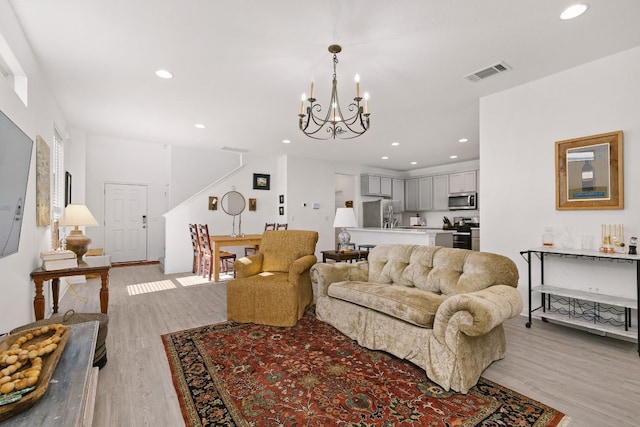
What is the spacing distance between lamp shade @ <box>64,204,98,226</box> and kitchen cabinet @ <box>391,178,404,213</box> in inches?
283

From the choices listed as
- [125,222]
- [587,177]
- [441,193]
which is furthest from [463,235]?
[125,222]

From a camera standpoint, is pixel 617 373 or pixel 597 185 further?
pixel 597 185

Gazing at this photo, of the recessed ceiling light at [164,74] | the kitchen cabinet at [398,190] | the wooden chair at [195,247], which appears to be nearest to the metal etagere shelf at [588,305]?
the recessed ceiling light at [164,74]

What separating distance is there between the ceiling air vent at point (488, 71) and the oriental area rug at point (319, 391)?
→ 9.17 feet

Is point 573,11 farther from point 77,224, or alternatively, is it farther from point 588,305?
point 77,224

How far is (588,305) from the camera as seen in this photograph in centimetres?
301

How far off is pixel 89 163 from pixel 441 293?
7519mm

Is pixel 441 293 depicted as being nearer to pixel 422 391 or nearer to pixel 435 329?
pixel 435 329

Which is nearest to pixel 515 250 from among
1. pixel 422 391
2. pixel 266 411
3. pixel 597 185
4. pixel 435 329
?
pixel 597 185

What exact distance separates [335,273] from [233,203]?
4.39m

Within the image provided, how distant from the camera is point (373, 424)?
1623mm

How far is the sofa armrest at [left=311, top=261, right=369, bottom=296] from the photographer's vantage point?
3.04 m

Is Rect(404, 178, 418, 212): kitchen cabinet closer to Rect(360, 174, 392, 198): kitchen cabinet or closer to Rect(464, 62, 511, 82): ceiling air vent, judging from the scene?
Rect(360, 174, 392, 198): kitchen cabinet

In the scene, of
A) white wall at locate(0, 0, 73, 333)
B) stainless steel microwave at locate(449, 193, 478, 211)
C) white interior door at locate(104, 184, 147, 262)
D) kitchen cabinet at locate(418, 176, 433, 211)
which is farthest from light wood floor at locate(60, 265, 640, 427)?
kitchen cabinet at locate(418, 176, 433, 211)
